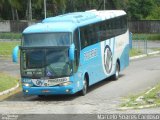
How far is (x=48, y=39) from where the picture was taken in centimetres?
2106

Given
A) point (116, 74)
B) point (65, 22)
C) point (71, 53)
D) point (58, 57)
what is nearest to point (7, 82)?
point (65, 22)

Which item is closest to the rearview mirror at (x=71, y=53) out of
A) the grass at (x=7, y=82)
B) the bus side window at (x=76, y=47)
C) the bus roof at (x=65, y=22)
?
the bus side window at (x=76, y=47)

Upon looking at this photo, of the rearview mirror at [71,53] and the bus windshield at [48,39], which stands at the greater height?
the bus windshield at [48,39]

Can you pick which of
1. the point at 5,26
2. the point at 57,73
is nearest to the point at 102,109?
the point at 57,73

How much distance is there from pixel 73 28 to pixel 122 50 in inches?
316

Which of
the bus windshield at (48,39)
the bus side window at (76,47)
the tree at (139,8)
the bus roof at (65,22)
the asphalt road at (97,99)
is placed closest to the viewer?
the asphalt road at (97,99)

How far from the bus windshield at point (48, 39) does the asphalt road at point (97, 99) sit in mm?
2260

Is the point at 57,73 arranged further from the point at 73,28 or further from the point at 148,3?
the point at 148,3

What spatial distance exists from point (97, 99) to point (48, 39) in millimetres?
3082

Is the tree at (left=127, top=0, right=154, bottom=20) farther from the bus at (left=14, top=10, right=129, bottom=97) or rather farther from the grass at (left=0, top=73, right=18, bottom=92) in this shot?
the bus at (left=14, top=10, right=129, bottom=97)

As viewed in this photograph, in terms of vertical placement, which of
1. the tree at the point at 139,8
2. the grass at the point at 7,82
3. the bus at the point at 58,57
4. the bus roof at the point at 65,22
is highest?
the bus roof at the point at 65,22

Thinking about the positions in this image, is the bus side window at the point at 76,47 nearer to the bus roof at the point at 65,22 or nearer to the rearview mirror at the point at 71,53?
the bus roof at the point at 65,22

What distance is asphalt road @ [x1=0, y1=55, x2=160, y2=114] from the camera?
16.3 m

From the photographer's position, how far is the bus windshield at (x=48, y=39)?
20.9 meters
